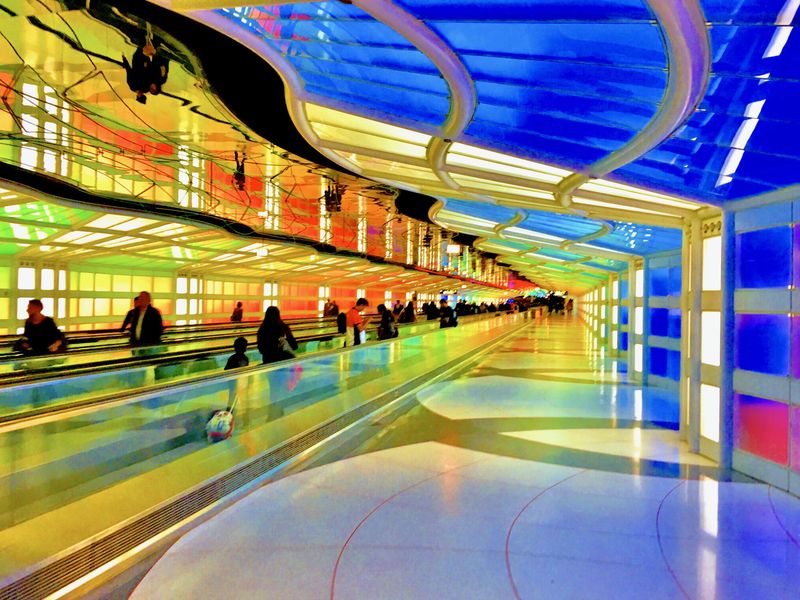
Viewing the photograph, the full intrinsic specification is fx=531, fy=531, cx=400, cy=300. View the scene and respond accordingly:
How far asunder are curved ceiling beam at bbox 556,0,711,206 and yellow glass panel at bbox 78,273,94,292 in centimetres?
1686

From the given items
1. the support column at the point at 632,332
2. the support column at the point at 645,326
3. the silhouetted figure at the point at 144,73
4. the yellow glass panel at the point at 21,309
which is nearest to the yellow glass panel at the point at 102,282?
the yellow glass panel at the point at 21,309

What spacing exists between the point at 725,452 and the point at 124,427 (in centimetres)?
637

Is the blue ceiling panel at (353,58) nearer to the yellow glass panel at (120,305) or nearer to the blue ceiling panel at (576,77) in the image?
the blue ceiling panel at (576,77)

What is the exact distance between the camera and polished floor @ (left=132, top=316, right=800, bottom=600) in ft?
11.0

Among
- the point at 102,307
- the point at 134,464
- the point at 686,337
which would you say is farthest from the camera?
the point at 102,307

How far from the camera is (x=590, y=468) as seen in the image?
18.9 feet

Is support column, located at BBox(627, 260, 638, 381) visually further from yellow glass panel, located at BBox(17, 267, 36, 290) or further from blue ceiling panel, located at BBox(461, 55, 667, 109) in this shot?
yellow glass panel, located at BBox(17, 267, 36, 290)

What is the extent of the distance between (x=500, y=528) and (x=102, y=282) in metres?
17.6

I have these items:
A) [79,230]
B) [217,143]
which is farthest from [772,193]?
[79,230]

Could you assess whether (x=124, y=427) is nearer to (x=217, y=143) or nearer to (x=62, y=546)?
(x=62, y=546)

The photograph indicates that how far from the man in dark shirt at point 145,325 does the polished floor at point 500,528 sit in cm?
449

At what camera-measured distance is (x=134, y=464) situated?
16.7ft

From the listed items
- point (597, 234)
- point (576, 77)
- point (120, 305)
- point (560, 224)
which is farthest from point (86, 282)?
point (576, 77)

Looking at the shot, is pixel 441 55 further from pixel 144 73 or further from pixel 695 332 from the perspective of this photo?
pixel 695 332
